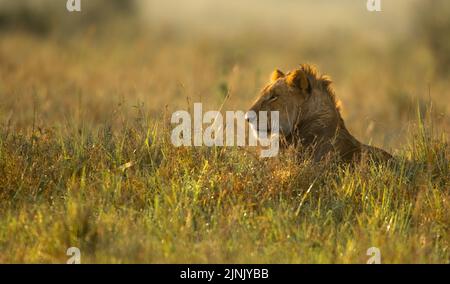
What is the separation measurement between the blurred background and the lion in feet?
3.02

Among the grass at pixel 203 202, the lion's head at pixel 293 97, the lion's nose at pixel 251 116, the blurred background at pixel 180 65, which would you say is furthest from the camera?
the blurred background at pixel 180 65

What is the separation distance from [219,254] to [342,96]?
9.19 m

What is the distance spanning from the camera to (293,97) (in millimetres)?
7594

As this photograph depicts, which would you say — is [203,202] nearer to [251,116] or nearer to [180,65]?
[251,116]

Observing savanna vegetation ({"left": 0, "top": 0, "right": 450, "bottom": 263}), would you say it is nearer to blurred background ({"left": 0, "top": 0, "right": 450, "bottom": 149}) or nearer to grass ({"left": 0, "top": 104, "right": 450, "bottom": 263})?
grass ({"left": 0, "top": 104, "right": 450, "bottom": 263})

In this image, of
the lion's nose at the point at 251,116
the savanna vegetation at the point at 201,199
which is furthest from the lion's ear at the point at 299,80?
the savanna vegetation at the point at 201,199

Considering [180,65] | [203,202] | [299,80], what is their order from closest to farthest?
1. [203,202]
2. [299,80]
3. [180,65]

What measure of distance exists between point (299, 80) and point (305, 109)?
24 cm

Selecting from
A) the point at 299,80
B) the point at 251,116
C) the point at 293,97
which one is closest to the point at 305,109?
the point at 293,97

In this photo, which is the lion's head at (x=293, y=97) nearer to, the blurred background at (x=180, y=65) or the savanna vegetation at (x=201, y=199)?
the savanna vegetation at (x=201, y=199)

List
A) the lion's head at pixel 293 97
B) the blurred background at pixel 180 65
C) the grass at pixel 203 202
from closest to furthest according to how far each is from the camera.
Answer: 1. the grass at pixel 203 202
2. the lion's head at pixel 293 97
3. the blurred background at pixel 180 65

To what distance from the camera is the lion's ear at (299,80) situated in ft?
24.7

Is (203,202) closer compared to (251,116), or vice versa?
(203,202)

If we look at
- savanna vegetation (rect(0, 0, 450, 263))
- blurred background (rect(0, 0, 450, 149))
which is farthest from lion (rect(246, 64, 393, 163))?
blurred background (rect(0, 0, 450, 149))
